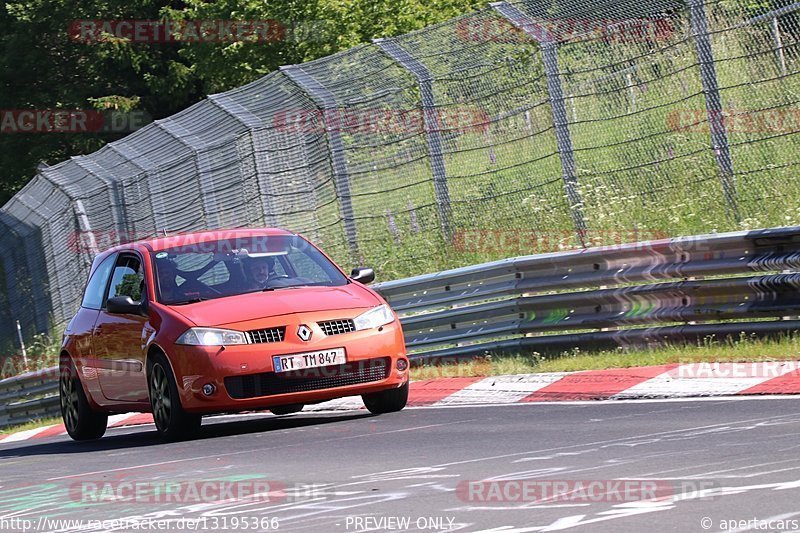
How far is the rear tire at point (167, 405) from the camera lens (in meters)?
11.1

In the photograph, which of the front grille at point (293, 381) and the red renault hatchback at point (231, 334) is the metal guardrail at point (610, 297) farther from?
the front grille at point (293, 381)

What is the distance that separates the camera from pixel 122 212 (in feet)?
77.3

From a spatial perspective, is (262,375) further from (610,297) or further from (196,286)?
(610,297)

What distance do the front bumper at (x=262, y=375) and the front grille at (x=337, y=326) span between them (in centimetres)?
4

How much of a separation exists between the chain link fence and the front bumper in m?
3.81

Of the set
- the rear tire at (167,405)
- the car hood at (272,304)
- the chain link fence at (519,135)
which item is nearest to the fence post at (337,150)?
the chain link fence at (519,135)

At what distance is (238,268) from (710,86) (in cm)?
420

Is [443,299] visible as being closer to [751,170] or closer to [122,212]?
[751,170]

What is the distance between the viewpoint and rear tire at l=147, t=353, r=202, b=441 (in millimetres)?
11125

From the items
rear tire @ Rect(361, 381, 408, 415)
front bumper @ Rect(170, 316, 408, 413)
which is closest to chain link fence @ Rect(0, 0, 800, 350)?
rear tire @ Rect(361, 381, 408, 415)

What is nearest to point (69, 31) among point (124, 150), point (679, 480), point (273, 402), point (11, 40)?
point (11, 40)

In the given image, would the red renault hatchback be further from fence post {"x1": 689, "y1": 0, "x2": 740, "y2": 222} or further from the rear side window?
fence post {"x1": 689, "y1": 0, "x2": 740, "y2": 222}

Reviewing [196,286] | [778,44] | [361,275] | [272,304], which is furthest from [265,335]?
[778,44]

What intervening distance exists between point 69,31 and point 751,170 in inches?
1337
